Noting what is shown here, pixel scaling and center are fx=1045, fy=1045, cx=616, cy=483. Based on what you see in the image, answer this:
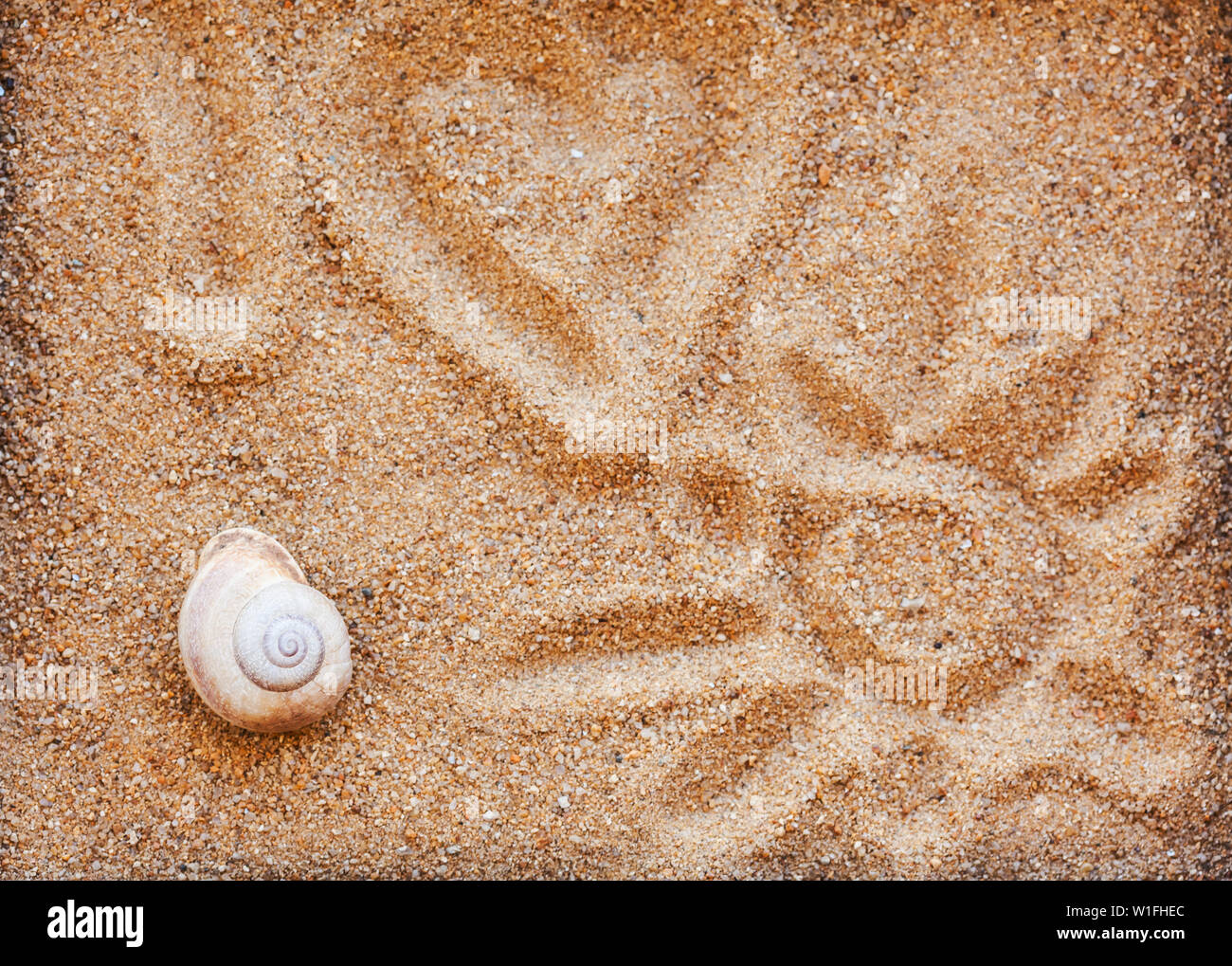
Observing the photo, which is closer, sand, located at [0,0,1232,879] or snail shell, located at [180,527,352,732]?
snail shell, located at [180,527,352,732]

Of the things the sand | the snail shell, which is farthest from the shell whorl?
the sand

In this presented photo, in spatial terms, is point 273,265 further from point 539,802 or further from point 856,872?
point 856,872

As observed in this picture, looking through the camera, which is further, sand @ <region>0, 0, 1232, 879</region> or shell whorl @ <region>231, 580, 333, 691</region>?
sand @ <region>0, 0, 1232, 879</region>

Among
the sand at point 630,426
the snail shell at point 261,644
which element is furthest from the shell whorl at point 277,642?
the sand at point 630,426

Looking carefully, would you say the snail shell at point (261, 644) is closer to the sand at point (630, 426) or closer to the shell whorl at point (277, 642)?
the shell whorl at point (277, 642)

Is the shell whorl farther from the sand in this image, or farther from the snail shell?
the sand

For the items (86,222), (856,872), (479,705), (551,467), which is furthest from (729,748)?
(86,222)
